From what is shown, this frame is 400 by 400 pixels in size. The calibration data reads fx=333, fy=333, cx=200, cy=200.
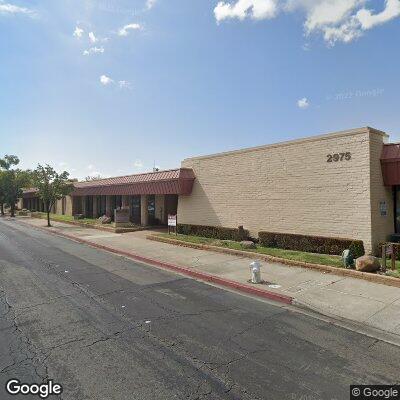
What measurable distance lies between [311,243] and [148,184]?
1434 centimetres

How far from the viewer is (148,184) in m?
25.7

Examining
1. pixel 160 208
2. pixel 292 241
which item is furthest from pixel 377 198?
pixel 160 208

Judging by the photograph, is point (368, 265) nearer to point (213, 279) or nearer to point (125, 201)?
point (213, 279)

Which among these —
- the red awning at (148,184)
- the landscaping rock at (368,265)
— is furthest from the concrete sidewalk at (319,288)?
the red awning at (148,184)

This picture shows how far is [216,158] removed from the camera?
67.7 feet

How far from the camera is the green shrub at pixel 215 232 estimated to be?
60.3 ft

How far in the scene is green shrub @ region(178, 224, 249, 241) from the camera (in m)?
18.4

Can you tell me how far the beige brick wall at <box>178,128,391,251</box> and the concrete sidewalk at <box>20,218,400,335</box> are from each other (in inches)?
133

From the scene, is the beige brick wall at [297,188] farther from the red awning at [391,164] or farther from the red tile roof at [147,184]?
the red tile roof at [147,184]

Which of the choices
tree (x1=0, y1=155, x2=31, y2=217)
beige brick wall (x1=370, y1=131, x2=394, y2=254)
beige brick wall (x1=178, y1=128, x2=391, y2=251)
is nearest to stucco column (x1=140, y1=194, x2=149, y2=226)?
beige brick wall (x1=178, y1=128, x2=391, y2=251)

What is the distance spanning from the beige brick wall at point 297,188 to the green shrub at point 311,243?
42cm

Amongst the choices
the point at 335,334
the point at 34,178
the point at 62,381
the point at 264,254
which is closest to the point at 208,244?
the point at 264,254

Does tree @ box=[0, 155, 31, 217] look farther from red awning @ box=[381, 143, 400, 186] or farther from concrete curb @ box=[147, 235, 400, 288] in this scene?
red awning @ box=[381, 143, 400, 186]

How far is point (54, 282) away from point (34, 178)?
26.7m
